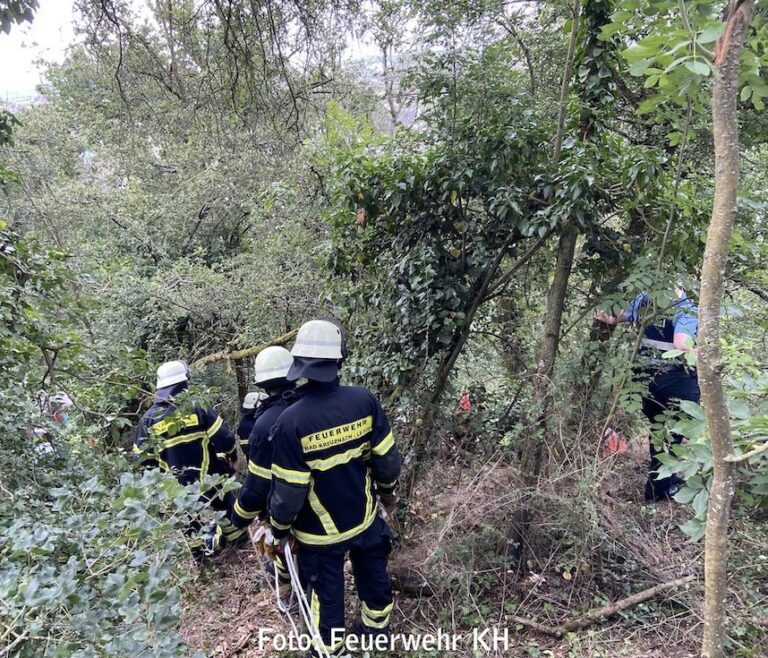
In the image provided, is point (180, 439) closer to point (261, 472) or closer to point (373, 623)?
point (261, 472)

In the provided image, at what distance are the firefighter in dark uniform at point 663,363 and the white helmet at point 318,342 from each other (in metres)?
1.91

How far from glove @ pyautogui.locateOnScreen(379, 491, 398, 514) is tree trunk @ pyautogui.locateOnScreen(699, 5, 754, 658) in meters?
1.97

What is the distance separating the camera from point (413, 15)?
403 centimetres

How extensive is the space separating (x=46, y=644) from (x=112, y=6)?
382 centimetres

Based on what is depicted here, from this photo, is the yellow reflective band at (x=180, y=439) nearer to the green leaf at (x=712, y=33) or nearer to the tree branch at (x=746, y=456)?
the tree branch at (x=746, y=456)

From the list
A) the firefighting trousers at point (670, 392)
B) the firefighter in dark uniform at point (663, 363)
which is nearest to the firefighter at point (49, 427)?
the firefighter in dark uniform at point (663, 363)

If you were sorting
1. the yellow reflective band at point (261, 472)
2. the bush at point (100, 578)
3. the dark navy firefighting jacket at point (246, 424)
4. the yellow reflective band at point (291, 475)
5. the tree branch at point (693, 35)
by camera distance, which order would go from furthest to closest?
the dark navy firefighting jacket at point (246, 424) → the yellow reflective band at point (261, 472) → the yellow reflective band at point (291, 475) → the bush at point (100, 578) → the tree branch at point (693, 35)

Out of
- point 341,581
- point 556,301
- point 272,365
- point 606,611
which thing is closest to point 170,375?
point 272,365

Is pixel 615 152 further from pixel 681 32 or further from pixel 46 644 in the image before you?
pixel 46 644

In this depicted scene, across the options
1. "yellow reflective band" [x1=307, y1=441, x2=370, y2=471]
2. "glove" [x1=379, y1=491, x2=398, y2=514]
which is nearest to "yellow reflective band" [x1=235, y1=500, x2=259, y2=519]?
"yellow reflective band" [x1=307, y1=441, x2=370, y2=471]

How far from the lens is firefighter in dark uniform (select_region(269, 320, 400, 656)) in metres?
2.72

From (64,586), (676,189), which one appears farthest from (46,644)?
(676,189)

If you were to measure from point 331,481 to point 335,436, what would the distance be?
0.92 ft

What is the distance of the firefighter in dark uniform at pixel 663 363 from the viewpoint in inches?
126
